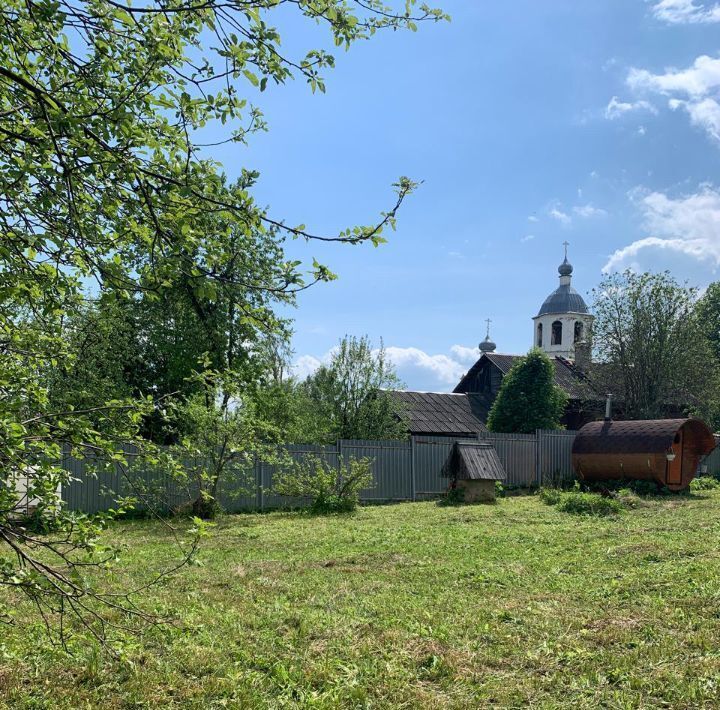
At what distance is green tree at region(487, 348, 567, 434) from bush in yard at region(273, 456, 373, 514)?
30.1 ft

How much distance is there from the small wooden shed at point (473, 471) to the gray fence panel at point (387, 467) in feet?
4.63

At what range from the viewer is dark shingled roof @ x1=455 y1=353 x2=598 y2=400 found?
2816 cm

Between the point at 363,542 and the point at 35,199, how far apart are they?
7.72 m

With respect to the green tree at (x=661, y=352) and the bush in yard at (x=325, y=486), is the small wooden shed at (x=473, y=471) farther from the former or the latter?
the green tree at (x=661, y=352)

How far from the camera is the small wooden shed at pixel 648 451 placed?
16359 millimetres

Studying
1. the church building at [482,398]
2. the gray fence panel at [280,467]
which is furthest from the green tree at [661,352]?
the gray fence panel at [280,467]

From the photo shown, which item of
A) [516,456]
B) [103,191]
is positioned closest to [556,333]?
[516,456]

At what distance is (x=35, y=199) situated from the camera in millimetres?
2547

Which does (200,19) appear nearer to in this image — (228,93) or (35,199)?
(228,93)

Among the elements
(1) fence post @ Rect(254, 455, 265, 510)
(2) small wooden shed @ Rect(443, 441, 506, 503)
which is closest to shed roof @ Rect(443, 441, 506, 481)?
(2) small wooden shed @ Rect(443, 441, 506, 503)

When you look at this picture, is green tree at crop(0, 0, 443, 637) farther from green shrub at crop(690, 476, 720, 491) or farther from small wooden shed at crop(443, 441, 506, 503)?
green shrub at crop(690, 476, 720, 491)

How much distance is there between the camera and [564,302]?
54.9 m

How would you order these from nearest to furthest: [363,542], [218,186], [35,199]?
1. [35,199]
2. [218,186]
3. [363,542]

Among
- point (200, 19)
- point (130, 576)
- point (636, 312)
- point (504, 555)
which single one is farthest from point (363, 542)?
point (636, 312)
